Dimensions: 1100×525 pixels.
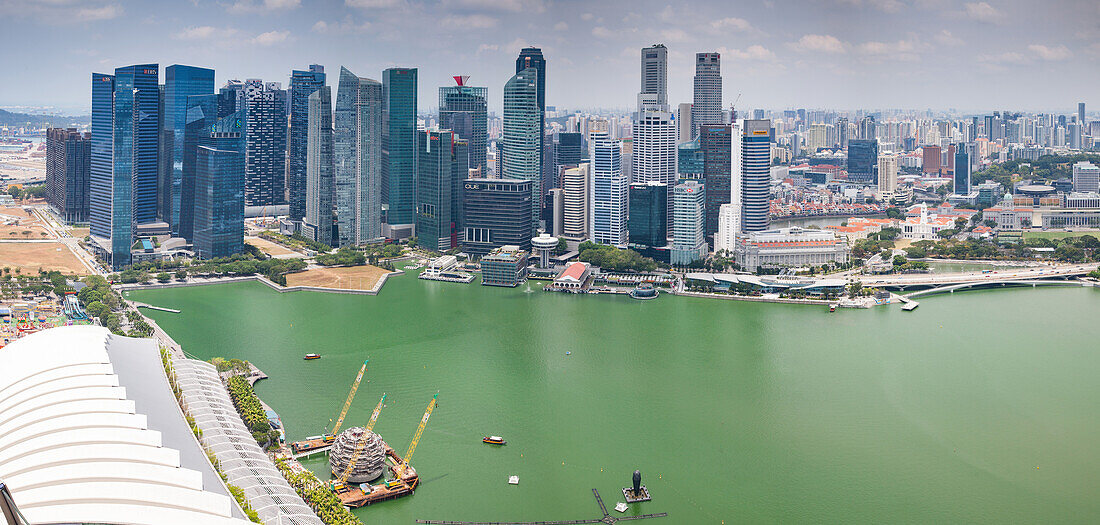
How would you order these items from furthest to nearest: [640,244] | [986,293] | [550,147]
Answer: [550,147], [640,244], [986,293]

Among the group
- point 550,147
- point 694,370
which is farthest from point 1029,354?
point 550,147

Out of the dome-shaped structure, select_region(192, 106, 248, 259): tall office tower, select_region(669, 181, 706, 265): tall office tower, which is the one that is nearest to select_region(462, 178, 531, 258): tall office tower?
select_region(669, 181, 706, 265): tall office tower

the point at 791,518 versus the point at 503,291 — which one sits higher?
the point at 503,291

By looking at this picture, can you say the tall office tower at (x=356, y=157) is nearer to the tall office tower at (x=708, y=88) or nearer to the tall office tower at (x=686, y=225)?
the tall office tower at (x=686, y=225)

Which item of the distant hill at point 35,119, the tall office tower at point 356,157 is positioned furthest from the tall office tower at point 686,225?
the distant hill at point 35,119

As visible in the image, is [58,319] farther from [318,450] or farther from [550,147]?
[550,147]

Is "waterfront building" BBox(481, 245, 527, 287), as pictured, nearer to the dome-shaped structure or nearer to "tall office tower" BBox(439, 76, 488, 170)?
"tall office tower" BBox(439, 76, 488, 170)
